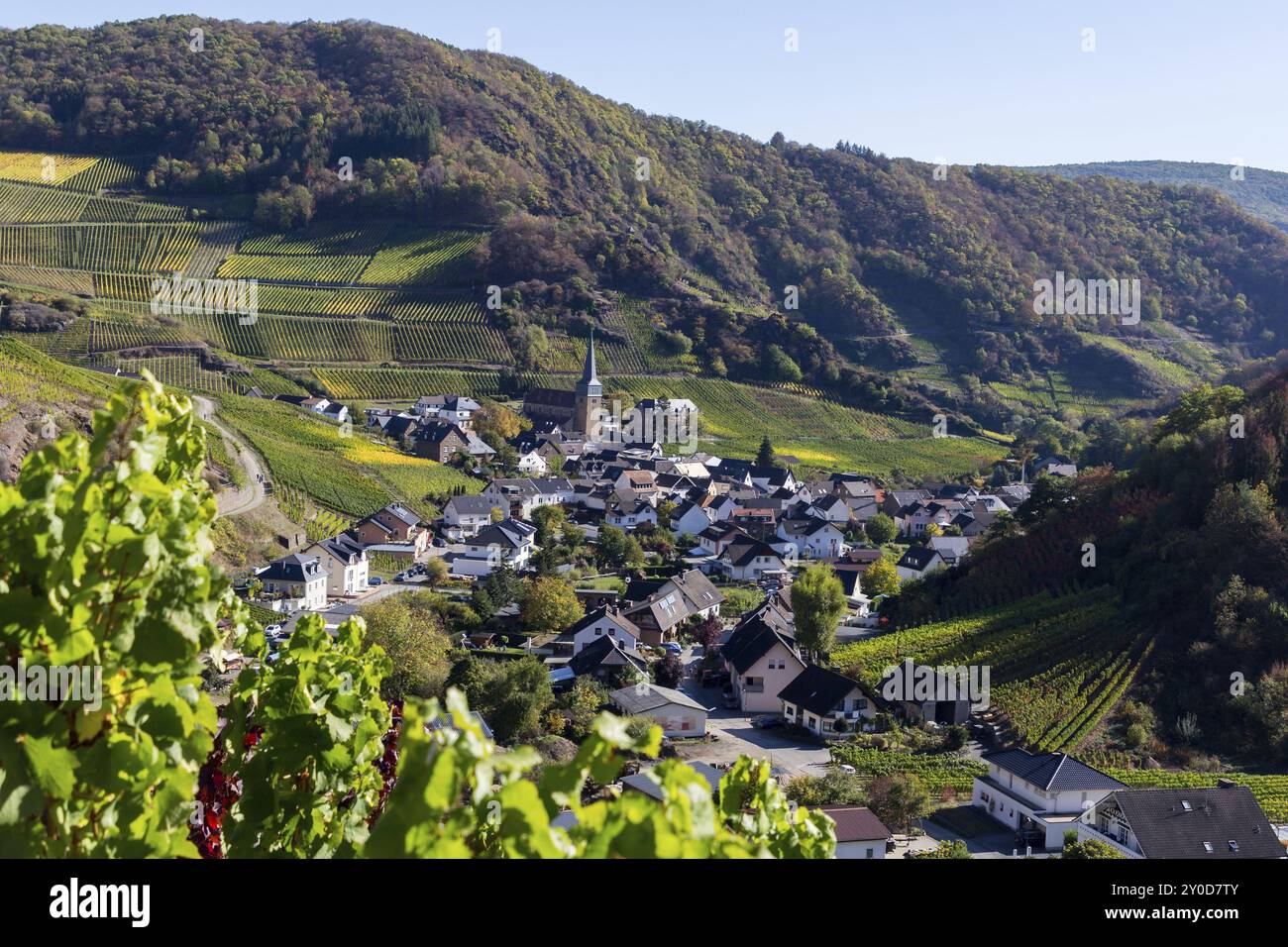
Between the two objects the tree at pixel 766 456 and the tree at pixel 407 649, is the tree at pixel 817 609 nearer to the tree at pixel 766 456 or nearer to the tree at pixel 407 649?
the tree at pixel 407 649

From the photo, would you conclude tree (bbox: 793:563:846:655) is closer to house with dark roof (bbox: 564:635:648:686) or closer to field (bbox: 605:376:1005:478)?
house with dark roof (bbox: 564:635:648:686)

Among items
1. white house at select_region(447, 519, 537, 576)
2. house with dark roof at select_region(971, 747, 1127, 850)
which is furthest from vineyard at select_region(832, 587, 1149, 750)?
white house at select_region(447, 519, 537, 576)

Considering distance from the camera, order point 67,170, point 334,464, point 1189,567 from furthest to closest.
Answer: point 67,170
point 334,464
point 1189,567

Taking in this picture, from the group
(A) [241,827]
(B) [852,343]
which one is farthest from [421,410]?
(A) [241,827]

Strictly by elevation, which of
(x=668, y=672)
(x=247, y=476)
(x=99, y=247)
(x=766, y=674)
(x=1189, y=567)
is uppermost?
(x=99, y=247)

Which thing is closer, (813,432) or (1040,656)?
(1040,656)

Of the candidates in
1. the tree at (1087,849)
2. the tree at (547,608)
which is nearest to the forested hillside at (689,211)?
the tree at (547,608)

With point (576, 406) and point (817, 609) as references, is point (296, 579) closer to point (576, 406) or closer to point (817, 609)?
point (817, 609)

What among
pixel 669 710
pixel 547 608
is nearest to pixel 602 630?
pixel 547 608
